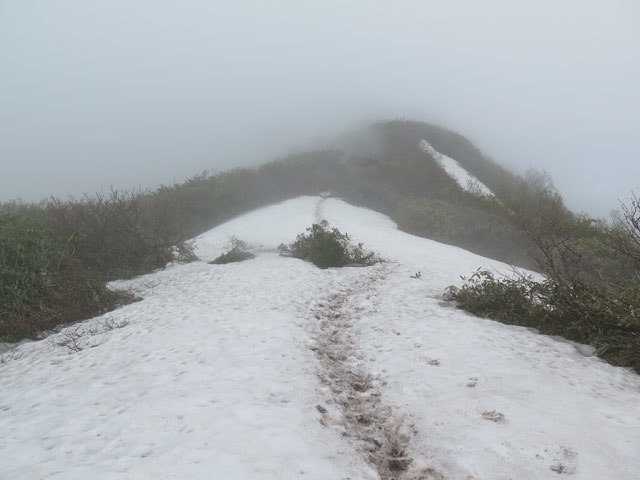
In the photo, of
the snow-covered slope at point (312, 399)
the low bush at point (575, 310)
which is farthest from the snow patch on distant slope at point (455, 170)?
the snow-covered slope at point (312, 399)

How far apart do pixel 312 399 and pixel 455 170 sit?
38.2 m

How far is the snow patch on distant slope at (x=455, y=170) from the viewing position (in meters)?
34.3

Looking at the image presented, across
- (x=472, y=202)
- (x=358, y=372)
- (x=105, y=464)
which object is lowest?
(x=358, y=372)

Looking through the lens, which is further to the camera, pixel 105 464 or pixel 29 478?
pixel 105 464

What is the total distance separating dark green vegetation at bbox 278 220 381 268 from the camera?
46.5 ft

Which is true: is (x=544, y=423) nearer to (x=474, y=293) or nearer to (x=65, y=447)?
(x=474, y=293)

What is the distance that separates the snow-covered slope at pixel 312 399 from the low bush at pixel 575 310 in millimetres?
440

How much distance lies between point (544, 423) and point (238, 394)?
3.88 metres

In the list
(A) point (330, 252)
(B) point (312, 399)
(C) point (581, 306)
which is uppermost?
(A) point (330, 252)

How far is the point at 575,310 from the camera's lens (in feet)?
23.2

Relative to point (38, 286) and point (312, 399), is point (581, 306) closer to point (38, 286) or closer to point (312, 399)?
point (312, 399)

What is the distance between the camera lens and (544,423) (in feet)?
14.0

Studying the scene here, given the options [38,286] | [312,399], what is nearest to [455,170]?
[38,286]

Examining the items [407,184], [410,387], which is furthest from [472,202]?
[410,387]
